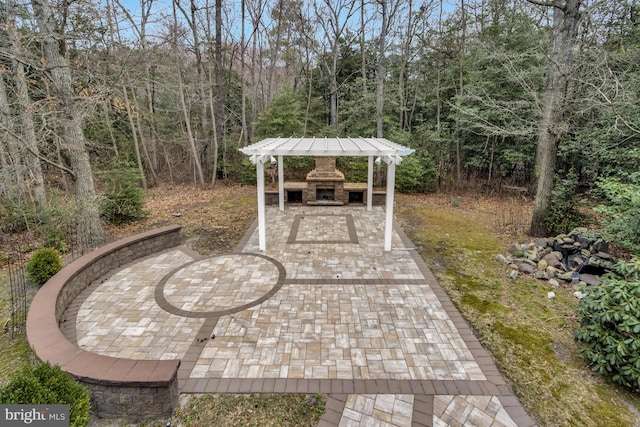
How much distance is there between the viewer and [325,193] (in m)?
10.7

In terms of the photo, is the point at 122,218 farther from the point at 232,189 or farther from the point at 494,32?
the point at 494,32

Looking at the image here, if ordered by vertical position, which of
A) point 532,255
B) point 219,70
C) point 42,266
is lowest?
point 532,255

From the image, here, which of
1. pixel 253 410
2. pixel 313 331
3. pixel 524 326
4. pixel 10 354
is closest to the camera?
pixel 253 410

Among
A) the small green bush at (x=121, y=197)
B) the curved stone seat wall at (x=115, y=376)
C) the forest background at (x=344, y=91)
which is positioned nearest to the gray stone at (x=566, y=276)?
the forest background at (x=344, y=91)

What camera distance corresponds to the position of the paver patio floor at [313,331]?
10.3 feet

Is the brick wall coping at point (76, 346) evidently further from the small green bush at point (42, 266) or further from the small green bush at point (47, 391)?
the small green bush at point (42, 266)

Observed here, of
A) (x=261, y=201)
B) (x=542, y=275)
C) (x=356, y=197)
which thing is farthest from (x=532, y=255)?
(x=356, y=197)

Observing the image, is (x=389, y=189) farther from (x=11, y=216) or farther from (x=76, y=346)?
(x=11, y=216)

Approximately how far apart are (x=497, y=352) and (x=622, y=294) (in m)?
1.41

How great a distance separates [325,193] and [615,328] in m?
8.10

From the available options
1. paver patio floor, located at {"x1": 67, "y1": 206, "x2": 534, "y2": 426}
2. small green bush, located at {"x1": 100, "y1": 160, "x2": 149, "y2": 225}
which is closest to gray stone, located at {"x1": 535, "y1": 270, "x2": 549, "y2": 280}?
paver patio floor, located at {"x1": 67, "y1": 206, "x2": 534, "y2": 426}

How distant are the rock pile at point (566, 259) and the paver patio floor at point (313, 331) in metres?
1.95

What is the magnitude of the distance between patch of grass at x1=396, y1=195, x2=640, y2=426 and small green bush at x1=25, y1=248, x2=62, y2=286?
6437 mm

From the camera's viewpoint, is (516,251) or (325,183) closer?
(516,251)
